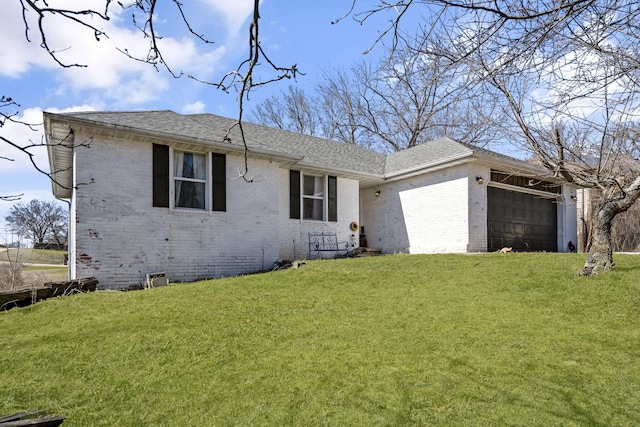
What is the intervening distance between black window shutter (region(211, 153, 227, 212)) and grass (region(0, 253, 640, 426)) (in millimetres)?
3616

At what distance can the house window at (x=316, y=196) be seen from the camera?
1247 cm

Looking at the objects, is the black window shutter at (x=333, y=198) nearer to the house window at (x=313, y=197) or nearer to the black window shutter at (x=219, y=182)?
the house window at (x=313, y=197)

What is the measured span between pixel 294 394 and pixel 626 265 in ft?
24.6

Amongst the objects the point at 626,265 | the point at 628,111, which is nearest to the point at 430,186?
the point at 626,265

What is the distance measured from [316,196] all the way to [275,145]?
2.21 meters

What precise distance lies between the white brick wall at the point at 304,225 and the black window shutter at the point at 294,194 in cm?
10

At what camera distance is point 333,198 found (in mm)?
13234

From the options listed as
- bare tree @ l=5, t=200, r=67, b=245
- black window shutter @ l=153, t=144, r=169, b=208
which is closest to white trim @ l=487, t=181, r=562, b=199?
black window shutter @ l=153, t=144, r=169, b=208

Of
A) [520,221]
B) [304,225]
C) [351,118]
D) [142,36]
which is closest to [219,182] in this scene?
[304,225]

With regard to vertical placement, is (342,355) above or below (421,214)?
below

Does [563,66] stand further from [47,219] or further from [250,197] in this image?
[47,219]

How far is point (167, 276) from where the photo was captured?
9.28 meters

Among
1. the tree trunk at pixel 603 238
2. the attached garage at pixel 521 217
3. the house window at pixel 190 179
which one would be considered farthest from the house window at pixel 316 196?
the tree trunk at pixel 603 238

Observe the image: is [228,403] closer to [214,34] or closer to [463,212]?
[214,34]
